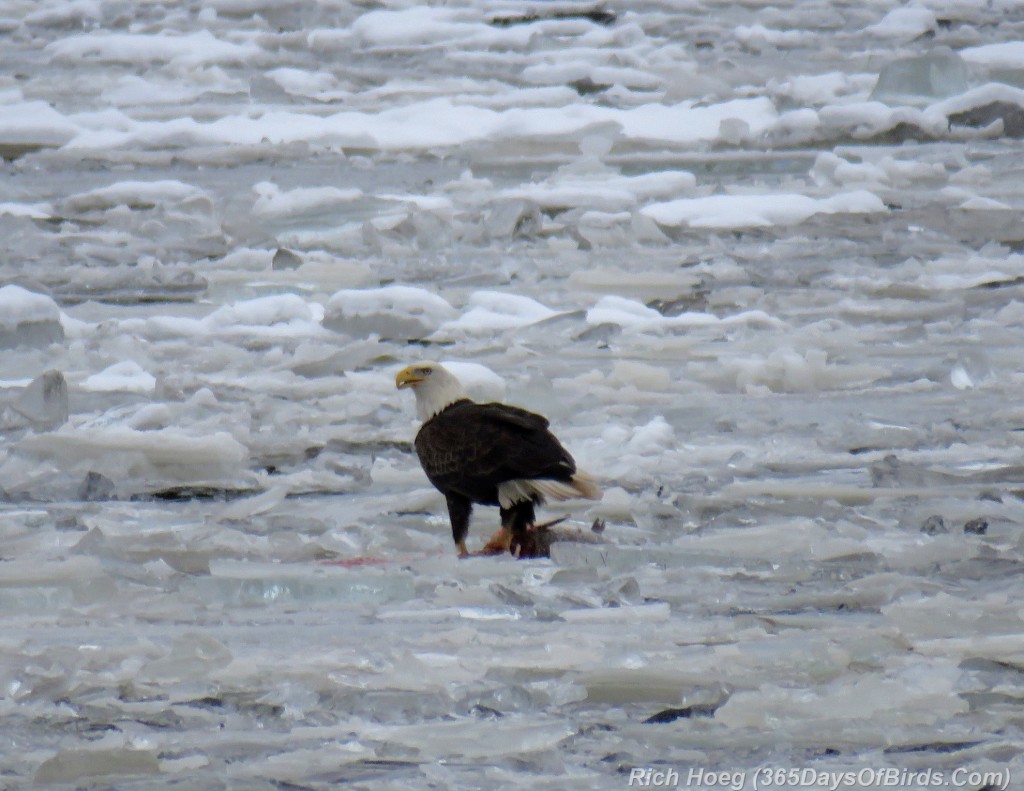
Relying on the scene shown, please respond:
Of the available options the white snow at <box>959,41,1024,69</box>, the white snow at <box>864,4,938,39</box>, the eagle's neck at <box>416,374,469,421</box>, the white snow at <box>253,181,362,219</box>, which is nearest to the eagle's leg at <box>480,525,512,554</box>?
the eagle's neck at <box>416,374,469,421</box>

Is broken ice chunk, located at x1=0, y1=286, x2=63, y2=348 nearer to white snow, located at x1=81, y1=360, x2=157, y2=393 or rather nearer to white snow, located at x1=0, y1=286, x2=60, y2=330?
white snow, located at x1=0, y1=286, x2=60, y2=330

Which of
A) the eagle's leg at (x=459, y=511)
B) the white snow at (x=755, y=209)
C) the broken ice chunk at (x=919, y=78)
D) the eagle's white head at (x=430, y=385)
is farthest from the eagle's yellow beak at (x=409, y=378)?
the broken ice chunk at (x=919, y=78)

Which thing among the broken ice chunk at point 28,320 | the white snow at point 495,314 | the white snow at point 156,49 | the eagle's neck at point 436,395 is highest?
the white snow at point 156,49

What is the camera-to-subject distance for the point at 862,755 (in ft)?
8.44

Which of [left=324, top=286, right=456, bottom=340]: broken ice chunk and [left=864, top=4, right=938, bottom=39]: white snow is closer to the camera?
[left=324, top=286, right=456, bottom=340]: broken ice chunk

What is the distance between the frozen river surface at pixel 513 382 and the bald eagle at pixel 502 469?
0.13m

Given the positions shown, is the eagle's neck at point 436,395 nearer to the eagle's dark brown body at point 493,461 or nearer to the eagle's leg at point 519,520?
the eagle's dark brown body at point 493,461

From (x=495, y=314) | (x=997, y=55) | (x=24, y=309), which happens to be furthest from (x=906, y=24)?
(x=24, y=309)

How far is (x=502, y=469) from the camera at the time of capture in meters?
3.99

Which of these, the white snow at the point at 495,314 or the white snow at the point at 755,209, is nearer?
the white snow at the point at 495,314

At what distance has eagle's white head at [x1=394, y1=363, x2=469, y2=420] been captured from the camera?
4.48 m

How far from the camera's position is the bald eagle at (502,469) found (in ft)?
12.9

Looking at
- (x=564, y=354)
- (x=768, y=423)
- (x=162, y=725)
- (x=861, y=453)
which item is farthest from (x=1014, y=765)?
(x=564, y=354)

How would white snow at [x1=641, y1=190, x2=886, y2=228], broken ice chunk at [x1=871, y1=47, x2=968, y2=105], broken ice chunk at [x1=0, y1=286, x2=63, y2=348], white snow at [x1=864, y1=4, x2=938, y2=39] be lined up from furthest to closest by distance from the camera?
1. white snow at [x1=864, y1=4, x2=938, y2=39]
2. broken ice chunk at [x1=871, y1=47, x2=968, y2=105]
3. white snow at [x1=641, y1=190, x2=886, y2=228]
4. broken ice chunk at [x1=0, y1=286, x2=63, y2=348]
